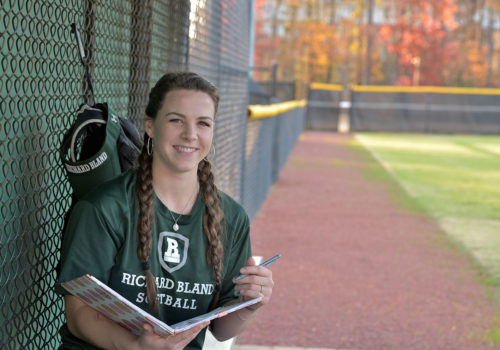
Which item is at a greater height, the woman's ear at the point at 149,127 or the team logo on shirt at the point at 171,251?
the woman's ear at the point at 149,127

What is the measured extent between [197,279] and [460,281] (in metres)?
4.63

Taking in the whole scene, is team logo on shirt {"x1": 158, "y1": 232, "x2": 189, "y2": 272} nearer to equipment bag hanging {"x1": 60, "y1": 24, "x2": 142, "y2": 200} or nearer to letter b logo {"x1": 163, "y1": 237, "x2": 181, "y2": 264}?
letter b logo {"x1": 163, "y1": 237, "x2": 181, "y2": 264}

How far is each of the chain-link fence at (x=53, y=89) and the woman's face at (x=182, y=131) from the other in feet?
1.48

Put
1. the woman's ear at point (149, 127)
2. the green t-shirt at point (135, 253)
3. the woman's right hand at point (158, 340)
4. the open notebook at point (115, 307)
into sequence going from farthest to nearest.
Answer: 1. the woman's ear at point (149, 127)
2. the green t-shirt at point (135, 253)
3. the woman's right hand at point (158, 340)
4. the open notebook at point (115, 307)

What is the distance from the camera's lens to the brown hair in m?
2.55

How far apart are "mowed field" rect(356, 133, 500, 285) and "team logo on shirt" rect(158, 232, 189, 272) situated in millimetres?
4712

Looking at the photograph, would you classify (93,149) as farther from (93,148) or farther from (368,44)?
(368,44)

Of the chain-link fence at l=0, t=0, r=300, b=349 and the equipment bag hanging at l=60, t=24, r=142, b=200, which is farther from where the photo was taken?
the equipment bag hanging at l=60, t=24, r=142, b=200

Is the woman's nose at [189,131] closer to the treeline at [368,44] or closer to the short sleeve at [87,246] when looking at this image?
the short sleeve at [87,246]

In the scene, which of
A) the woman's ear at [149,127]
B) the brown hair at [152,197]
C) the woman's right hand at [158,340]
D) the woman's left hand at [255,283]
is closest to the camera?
the woman's right hand at [158,340]

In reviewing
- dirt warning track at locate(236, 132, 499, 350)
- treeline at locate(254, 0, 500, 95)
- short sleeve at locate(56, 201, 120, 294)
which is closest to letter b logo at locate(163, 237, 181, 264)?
short sleeve at locate(56, 201, 120, 294)

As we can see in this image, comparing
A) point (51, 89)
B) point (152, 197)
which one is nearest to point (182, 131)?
point (152, 197)

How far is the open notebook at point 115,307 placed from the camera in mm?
2195

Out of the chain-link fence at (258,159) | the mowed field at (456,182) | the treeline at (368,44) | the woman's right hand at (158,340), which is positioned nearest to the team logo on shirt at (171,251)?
the woman's right hand at (158,340)
